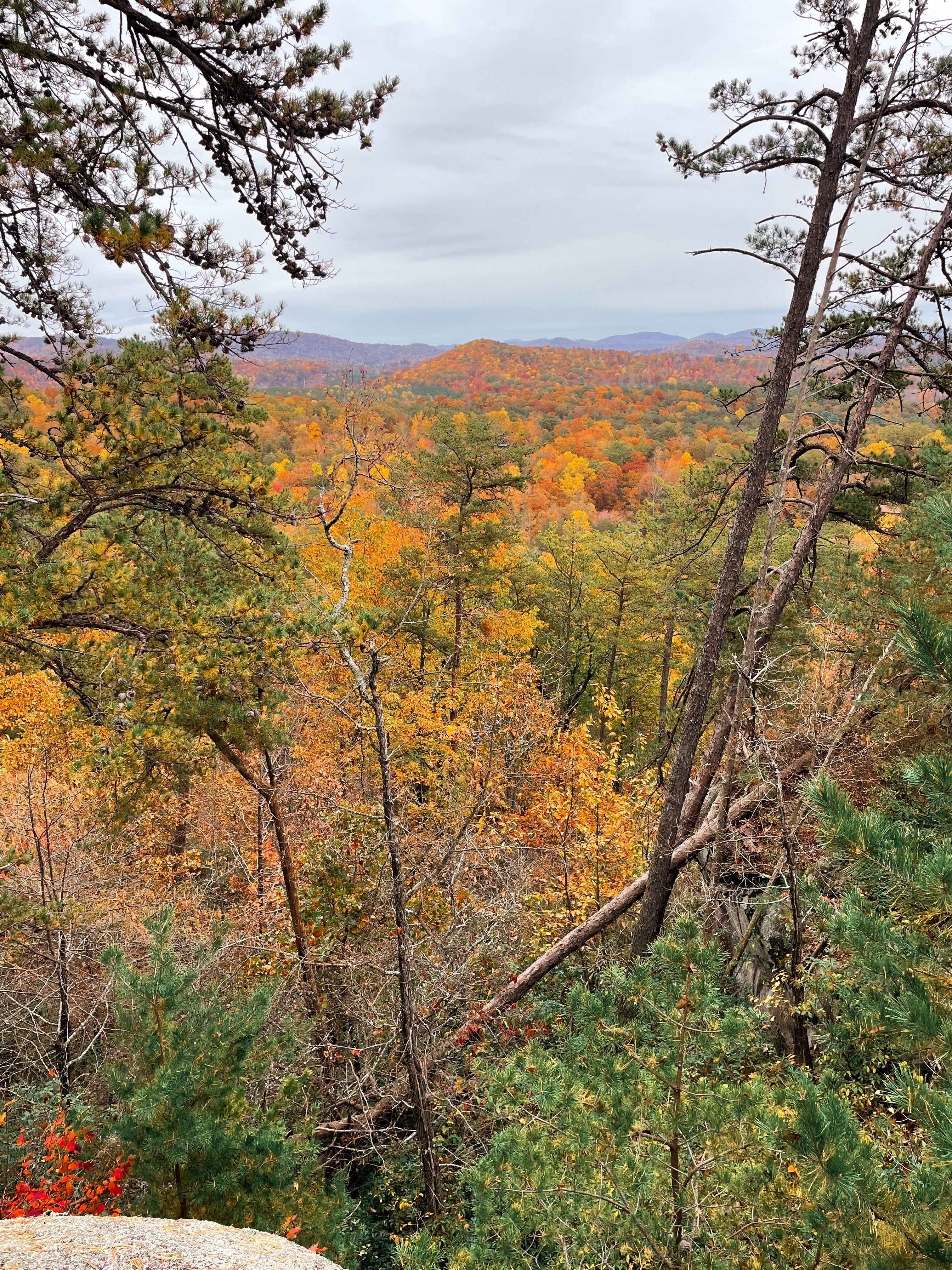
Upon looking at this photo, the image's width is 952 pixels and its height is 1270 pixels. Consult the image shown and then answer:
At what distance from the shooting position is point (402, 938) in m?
5.39

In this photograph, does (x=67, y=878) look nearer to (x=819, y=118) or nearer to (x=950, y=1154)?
(x=950, y=1154)

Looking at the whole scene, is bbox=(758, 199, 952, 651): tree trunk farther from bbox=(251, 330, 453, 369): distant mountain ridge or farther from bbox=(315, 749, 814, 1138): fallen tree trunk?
bbox=(251, 330, 453, 369): distant mountain ridge

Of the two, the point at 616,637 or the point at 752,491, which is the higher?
the point at 752,491

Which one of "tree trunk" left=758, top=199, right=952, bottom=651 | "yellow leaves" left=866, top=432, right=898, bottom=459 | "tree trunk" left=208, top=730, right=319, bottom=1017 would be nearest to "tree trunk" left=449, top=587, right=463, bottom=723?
"tree trunk" left=208, top=730, right=319, bottom=1017

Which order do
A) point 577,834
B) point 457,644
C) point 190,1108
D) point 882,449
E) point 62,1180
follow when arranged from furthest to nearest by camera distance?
point 457,644 < point 577,834 < point 882,449 < point 62,1180 < point 190,1108

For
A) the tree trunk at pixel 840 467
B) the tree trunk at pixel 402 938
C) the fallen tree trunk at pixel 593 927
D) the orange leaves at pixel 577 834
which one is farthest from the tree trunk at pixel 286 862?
the tree trunk at pixel 840 467

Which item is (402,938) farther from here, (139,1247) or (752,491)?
(752,491)

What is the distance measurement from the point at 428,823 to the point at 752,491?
7.59 metres

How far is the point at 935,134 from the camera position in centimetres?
654

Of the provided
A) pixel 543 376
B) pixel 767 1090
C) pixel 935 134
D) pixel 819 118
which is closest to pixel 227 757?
pixel 767 1090

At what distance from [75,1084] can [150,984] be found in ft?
19.7

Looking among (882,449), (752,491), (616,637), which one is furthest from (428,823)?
(616,637)

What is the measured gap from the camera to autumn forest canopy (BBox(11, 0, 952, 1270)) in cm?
298

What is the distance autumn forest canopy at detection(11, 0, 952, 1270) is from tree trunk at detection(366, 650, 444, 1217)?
6cm
